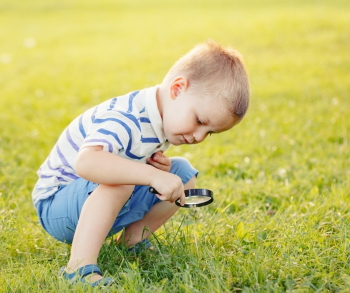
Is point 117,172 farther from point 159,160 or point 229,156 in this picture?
point 229,156

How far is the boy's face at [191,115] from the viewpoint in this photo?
2408 millimetres

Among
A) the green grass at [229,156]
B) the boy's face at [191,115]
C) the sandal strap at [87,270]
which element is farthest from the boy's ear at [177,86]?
the sandal strap at [87,270]

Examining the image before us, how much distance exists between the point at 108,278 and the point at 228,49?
1189 millimetres

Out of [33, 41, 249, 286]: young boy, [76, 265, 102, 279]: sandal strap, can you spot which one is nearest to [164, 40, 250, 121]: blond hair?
[33, 41, 249, 286]: young boy

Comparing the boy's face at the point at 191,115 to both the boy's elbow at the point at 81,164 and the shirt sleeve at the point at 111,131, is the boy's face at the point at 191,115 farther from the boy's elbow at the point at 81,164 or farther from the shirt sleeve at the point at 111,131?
the boy's elbow at the point at 81,164

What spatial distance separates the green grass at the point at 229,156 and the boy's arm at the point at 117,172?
0.34 meters

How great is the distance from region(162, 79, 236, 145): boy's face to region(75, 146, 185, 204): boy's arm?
261mm

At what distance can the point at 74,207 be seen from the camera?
8.09 feet

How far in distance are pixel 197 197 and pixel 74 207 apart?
584 millimetres

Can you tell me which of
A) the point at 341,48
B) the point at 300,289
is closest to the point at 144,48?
the point at 341,48

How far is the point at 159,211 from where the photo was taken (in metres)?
2.72

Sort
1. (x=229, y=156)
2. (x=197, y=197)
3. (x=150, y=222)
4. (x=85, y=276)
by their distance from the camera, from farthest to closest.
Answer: (x=229, y=156) → (x=150, y=222) → (x=197, y=197) → (x=85, y=276)

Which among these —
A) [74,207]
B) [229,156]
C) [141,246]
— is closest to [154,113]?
[74,207]

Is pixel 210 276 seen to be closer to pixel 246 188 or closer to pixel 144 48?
pixel 246 188
